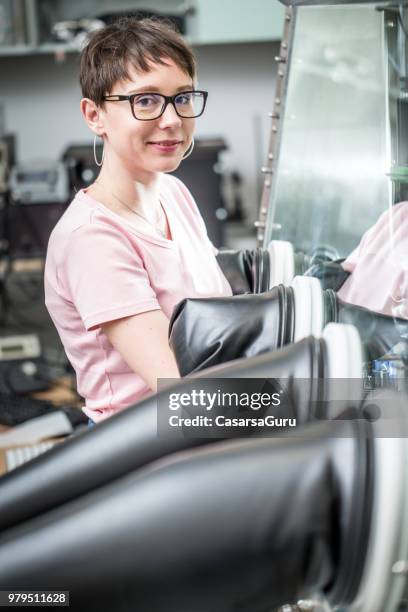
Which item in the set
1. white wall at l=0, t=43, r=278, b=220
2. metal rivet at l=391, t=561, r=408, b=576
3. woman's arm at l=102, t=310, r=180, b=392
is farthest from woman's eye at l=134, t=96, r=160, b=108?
white wall at l=0, t=43, r=278, b=220

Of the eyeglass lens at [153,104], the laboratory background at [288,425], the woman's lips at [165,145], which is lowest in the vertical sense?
the laboratory background at [288,425]

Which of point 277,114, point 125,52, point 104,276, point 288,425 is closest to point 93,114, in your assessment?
point 125,52

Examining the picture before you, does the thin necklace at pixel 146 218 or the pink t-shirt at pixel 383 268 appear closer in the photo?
the pink t-shirt at pixel 383 268

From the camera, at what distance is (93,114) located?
1031 mm

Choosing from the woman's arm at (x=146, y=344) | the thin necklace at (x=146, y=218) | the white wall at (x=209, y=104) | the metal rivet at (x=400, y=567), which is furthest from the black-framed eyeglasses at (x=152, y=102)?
the white wall at (x=209, y=104)

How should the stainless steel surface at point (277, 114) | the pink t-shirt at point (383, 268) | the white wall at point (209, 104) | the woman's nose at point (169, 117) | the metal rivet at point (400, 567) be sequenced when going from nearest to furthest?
the metal rivet at point (400, 567) < the pink t-shirt at point (383, 268) < the woman's nose at point (169, 117) < the stainless steel surface at point (277, 114) < the white wall at point (209, 104)

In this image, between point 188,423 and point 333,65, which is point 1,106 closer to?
point 333,65

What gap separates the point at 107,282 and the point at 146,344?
0.29 ft

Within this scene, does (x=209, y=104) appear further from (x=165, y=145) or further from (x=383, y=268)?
(x=383, y=268)

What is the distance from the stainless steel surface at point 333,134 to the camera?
40.5 inches

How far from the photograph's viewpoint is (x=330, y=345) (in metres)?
0.71

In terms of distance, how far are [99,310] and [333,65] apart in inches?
22.5

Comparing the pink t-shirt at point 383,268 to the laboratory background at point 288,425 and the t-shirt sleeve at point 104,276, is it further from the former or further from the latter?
the t-shirt sleeve at point 104,276

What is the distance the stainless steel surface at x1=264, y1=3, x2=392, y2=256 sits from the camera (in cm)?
103
